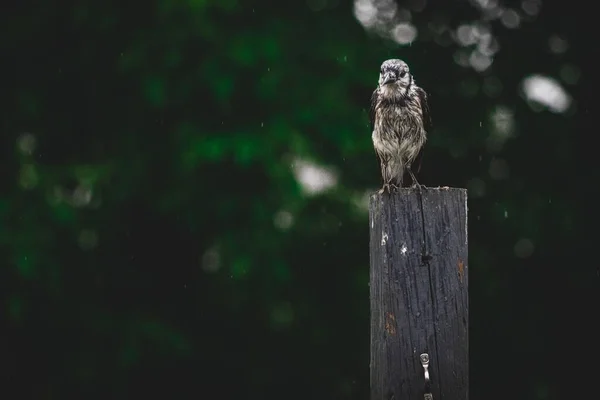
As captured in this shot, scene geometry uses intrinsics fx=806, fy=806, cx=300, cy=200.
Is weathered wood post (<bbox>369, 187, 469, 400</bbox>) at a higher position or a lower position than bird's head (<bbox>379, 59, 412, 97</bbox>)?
lower

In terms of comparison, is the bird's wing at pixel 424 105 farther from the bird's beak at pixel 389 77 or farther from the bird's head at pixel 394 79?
the bird's beak at pixel 389 77

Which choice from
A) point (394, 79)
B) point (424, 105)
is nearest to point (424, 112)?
point (424, 105)

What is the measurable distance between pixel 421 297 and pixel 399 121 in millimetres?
2292

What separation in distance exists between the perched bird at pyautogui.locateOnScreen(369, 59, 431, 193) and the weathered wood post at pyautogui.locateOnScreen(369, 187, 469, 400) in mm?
2080

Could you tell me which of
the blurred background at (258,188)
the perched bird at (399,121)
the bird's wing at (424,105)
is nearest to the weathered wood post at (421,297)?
the perched bird at (399,121)

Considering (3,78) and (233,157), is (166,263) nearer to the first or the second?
(233,157)

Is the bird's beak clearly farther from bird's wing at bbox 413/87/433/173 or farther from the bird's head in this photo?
bird's wing at bbox 413/87/433/173

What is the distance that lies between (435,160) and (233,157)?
1981 mm

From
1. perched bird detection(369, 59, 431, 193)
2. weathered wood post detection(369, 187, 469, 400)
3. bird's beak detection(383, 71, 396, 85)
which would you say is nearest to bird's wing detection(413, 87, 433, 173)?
perched bird detection(369, 59, 431, 193)

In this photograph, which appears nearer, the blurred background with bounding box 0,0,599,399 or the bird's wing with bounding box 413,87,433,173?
the bird's wing with bounding box 413,87,433,173

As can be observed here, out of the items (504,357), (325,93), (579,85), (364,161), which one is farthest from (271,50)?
(504,357)

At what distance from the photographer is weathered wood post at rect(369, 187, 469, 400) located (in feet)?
7.29

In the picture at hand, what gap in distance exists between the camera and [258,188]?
606 centimetres

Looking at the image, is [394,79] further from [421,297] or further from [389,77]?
[421,297]
